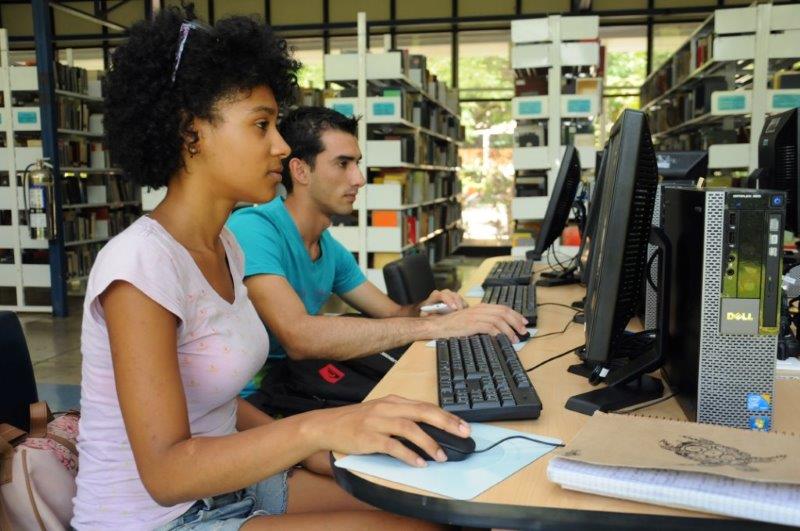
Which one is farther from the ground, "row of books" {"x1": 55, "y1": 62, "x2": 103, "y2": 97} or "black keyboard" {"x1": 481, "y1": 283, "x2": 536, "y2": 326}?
"row of books" {"x1": 55, "y1": 62, "x2": 103, "y2": 97}

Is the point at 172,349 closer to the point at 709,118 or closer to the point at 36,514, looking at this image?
the point at 36,514

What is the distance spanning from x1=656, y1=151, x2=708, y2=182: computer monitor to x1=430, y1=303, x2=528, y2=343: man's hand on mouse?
950mm

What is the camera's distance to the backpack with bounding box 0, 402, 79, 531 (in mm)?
999

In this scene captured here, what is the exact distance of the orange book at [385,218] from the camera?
18.2 ft

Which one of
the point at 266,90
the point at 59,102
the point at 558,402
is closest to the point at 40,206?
the point at 59,102

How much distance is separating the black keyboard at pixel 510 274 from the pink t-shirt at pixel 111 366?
1.43 metres

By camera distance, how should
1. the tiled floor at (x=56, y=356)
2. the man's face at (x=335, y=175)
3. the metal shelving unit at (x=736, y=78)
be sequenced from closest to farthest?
the man's face at (x=335, y=175)
the tiled floor at (x=56, y=356)
the metal shelving unit at (x=736, y=78)

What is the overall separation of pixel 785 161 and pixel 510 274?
106cm

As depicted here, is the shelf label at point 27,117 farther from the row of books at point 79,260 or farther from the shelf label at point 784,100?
the shelf label at point 784,100

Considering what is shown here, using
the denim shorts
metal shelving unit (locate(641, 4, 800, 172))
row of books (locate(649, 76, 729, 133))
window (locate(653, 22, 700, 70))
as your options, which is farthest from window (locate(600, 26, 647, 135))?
the denim shorts

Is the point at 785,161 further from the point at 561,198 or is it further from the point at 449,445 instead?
the point at 449,445

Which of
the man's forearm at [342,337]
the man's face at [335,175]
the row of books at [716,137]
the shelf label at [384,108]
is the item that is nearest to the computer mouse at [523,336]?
the man's forearm at [342,337]

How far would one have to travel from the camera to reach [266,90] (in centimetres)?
117

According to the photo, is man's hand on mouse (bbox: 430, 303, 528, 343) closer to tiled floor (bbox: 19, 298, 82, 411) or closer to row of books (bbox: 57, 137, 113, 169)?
tiled floor (bbox: 19, 298, 82, 411)
